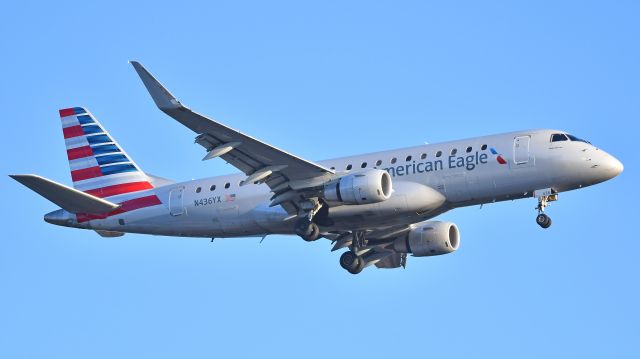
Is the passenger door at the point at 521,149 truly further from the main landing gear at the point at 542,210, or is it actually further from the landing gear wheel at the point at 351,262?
the landing gear wheel at the point at 351,262

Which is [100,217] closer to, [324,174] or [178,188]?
[178,188]

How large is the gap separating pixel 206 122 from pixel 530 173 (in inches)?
513

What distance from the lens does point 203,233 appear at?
59688 mm

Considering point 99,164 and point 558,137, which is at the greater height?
point 99,164

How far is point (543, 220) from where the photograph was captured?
5509cm

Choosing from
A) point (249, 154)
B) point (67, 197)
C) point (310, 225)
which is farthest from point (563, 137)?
point (67, 197)

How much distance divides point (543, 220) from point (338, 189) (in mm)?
8387

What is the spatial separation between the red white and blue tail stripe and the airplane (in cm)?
9

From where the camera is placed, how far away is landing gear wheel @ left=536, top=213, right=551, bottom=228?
5509 cm

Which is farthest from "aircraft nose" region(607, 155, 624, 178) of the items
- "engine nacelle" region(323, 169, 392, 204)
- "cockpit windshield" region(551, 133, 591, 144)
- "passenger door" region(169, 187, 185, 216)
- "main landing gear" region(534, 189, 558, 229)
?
"passenger door" region(169, 187, 185, 216)

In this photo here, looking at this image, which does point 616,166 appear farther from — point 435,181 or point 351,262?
point 351,262

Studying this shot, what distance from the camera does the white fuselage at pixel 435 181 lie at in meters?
54.3

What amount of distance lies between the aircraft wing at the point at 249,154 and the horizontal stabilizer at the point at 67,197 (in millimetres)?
7266

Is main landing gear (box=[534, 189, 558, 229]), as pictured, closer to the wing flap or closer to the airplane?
the airplane
